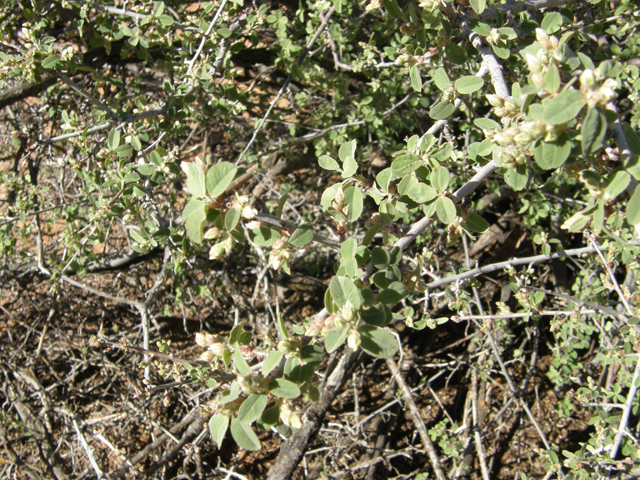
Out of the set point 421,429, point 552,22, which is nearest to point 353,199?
point 552,22

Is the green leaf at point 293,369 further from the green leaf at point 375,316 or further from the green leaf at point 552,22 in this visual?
the green leaf at point 552,22

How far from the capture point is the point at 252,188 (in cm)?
370

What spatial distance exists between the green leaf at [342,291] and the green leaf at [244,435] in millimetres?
365

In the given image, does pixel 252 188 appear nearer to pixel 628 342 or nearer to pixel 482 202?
pixel 482 202

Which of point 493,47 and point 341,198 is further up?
point 493,47

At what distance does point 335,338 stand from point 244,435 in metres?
0.32

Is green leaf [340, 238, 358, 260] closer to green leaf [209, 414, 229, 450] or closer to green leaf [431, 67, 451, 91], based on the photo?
green leaf [209, 414, 229, 450]

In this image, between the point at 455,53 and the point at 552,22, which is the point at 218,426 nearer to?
the point at 455,53

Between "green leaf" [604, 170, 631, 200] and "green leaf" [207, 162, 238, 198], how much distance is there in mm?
835

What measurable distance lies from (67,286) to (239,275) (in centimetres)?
165

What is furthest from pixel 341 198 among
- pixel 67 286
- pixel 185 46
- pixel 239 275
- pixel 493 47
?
pixel 67 286

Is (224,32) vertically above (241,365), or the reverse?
(224,32)

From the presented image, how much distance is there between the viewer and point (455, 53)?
1.47 metres

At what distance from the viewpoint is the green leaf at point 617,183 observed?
35.3 inches
